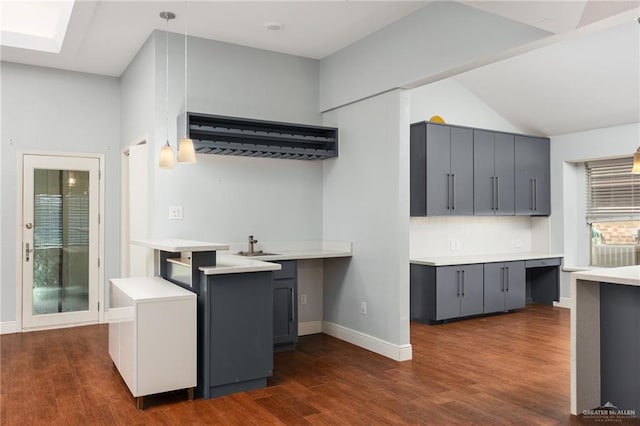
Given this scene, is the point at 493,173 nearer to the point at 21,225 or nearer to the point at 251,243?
the point at 251,243

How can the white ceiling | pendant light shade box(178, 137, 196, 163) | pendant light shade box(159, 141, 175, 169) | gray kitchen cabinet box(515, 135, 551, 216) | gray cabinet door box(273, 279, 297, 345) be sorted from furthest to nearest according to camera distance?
gray kitchen cabinet box(515, 135, 551, 216) < gray cabinet door box(273, 279, 297, 345) < pendant light shade box(159, 141, 175, 169) < pendant light shade box(178, 137, 196, 163) < the white ceiling

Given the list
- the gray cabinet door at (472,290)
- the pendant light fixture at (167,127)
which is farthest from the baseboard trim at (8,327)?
the gray cabinet door at (472,290)

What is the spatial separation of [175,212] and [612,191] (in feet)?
17.9

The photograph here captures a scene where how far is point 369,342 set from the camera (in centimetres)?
466

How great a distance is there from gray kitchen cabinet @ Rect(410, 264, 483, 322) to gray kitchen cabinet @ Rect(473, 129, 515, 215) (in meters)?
0.83

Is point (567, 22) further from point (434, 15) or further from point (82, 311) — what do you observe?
point (82, 311)

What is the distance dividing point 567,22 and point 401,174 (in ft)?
5.85

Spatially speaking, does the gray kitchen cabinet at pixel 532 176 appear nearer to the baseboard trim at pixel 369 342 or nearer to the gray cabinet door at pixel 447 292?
the gray cabinet door at pixel 447 292

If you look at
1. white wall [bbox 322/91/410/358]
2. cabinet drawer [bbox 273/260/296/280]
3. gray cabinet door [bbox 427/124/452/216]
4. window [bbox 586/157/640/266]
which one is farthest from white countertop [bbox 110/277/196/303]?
window [bbox 586/157/640/266]

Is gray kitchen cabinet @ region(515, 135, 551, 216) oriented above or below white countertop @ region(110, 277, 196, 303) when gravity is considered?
above

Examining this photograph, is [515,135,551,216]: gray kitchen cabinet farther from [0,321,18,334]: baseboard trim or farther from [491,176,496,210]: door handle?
[0,321,18,334]: baseboard trim

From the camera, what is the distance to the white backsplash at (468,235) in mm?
6199

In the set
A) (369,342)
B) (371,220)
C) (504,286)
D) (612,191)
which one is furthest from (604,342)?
(612,191)

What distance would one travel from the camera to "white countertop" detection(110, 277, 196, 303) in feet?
10.8
